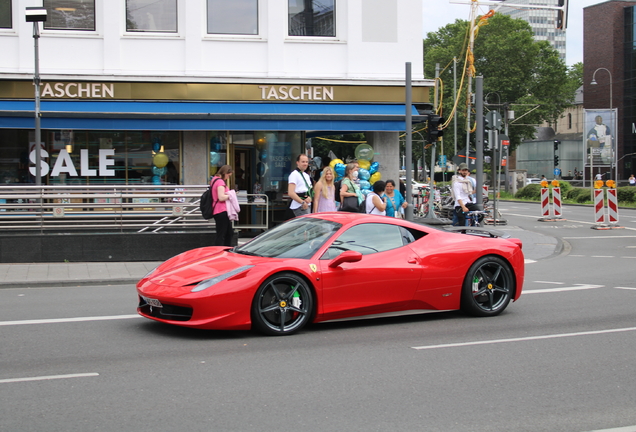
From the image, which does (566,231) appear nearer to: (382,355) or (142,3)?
(142,3)

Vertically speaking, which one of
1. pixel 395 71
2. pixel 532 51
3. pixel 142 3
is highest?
pixel 532 51

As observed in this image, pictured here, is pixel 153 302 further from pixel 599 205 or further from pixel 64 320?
pixel 599 205

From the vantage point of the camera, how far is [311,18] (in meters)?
19.7

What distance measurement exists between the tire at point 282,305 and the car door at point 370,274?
8.2 inches

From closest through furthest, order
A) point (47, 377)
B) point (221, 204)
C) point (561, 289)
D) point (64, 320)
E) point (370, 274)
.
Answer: point (47, 377), point (370, 274), point (64, 320), point (561, 289), point (221, 204)

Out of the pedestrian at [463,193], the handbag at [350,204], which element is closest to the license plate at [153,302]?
the handbag at [350,204]

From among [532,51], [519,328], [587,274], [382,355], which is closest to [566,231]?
[587,274]

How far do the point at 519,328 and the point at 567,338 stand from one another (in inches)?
24.9

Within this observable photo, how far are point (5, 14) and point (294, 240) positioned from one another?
45.4ft

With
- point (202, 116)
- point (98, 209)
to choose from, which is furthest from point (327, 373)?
point (202, 116)

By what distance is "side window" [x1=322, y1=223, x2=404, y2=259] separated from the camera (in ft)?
25.3

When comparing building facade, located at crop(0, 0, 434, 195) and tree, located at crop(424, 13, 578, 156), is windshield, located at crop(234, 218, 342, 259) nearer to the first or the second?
building facade, located at crop(0, 0, 434, 195)

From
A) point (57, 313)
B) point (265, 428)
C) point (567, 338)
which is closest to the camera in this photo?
point (265, 428)

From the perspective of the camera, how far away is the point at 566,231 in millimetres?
24031
